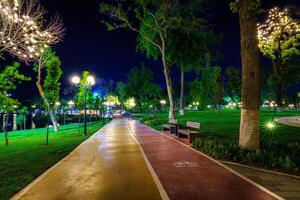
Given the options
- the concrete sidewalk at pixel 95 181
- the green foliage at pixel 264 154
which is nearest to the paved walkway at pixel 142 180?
the concrete sidewalk at pixel 95 181

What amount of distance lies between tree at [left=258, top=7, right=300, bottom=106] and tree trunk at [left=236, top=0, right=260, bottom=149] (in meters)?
10.7

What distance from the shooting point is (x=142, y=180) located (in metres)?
8.33

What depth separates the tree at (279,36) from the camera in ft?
69.0

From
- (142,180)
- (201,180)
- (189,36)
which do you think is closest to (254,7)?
(201,180)

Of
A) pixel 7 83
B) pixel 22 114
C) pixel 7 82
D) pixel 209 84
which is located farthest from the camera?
pixel 209 84

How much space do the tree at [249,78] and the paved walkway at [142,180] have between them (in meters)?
1.89

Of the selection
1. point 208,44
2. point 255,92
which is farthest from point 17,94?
point 255,92

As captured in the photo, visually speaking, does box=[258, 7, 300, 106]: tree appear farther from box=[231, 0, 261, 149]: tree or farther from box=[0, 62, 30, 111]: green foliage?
box=[0, 62, 30, 111]: green foliage

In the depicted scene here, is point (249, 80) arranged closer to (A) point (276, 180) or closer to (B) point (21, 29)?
(A) point (276, 180)

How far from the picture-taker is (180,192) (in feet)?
23.5

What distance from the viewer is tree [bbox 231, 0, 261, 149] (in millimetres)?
11406

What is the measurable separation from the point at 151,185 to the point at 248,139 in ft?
17.5

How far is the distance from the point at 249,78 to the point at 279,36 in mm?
12102

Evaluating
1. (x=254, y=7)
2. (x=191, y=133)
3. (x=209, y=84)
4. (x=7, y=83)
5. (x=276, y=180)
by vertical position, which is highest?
(x=209, y=84)
